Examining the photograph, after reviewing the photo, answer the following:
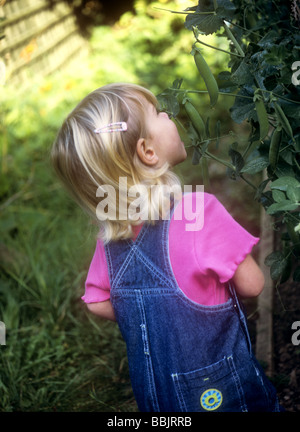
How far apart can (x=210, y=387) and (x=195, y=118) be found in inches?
26.2

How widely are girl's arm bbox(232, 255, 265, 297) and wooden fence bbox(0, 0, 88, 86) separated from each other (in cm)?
324

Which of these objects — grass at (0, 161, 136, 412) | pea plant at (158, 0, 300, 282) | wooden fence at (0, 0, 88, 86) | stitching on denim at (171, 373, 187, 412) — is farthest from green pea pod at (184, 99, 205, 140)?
wooden fence at (0, 0, 88, 86)

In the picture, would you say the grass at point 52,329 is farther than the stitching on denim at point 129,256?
Yes

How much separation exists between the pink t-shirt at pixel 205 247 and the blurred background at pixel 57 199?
0.17 metres

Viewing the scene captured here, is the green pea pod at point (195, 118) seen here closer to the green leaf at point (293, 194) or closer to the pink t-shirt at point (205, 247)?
the pink t-shirt at point (205, 247)

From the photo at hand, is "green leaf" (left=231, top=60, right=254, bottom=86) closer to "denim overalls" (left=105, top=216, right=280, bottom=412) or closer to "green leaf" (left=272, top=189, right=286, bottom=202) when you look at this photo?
"green leaf" (left=272, top=189, right=286, bottom=202)

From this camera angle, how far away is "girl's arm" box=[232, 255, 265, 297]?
1.22 metres

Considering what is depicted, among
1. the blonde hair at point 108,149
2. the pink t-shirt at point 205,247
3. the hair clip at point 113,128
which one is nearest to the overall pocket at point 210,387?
the pink t-shirt at point 205,247

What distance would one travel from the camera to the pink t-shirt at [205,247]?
3.91 ft

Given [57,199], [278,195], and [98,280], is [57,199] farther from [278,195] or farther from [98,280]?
[278,195]

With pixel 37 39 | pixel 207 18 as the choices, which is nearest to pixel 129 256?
pixel 207 18

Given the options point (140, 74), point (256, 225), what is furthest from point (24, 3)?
point (256, 225)

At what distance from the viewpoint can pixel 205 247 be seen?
3.96 ft
